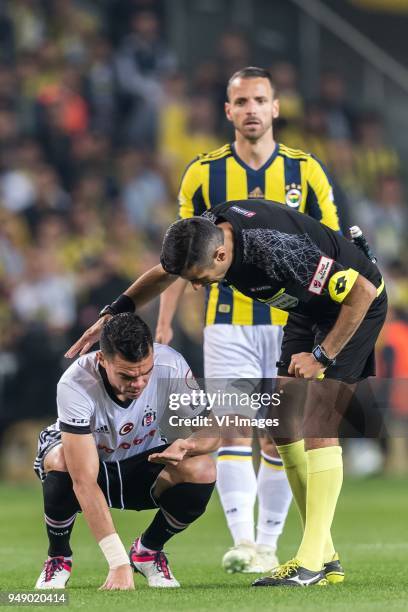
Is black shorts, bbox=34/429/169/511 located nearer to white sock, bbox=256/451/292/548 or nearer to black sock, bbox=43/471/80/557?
black sock, bbox=43/471/80/557

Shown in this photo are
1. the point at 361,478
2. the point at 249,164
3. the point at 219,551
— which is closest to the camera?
the point at 249,164

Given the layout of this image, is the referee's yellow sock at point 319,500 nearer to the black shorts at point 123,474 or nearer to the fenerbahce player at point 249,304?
the black shorts at point 123,474

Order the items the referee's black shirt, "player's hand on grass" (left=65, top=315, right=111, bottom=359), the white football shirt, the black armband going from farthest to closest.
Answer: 1. the black armband
2. "player's hand on grass" (left=65, top=315, right=111, bottom=359)
3. the white football shirt
4. the referee's black shirt

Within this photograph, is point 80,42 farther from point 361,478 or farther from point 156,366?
point 156,366

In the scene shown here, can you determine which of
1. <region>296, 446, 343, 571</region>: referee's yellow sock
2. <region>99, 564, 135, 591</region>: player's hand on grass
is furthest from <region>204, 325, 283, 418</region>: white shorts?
<region>99, 564, 135, 591</region>: player's hand on grass

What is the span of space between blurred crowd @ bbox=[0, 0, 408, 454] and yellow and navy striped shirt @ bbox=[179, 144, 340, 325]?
18.5 ft

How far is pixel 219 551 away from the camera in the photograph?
7.96m

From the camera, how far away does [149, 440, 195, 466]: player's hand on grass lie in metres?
5.68

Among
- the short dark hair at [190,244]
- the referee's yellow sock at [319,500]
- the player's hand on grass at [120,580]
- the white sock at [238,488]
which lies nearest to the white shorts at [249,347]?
the white sock at [238,488]

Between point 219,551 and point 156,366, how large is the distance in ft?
8.39

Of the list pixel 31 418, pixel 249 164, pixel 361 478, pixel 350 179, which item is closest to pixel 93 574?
pixel 249 164

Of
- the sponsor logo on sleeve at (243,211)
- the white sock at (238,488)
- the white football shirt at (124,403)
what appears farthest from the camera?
the white sock at (238,488)

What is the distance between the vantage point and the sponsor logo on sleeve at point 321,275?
526 centimetres

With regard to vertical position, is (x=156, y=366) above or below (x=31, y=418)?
above
